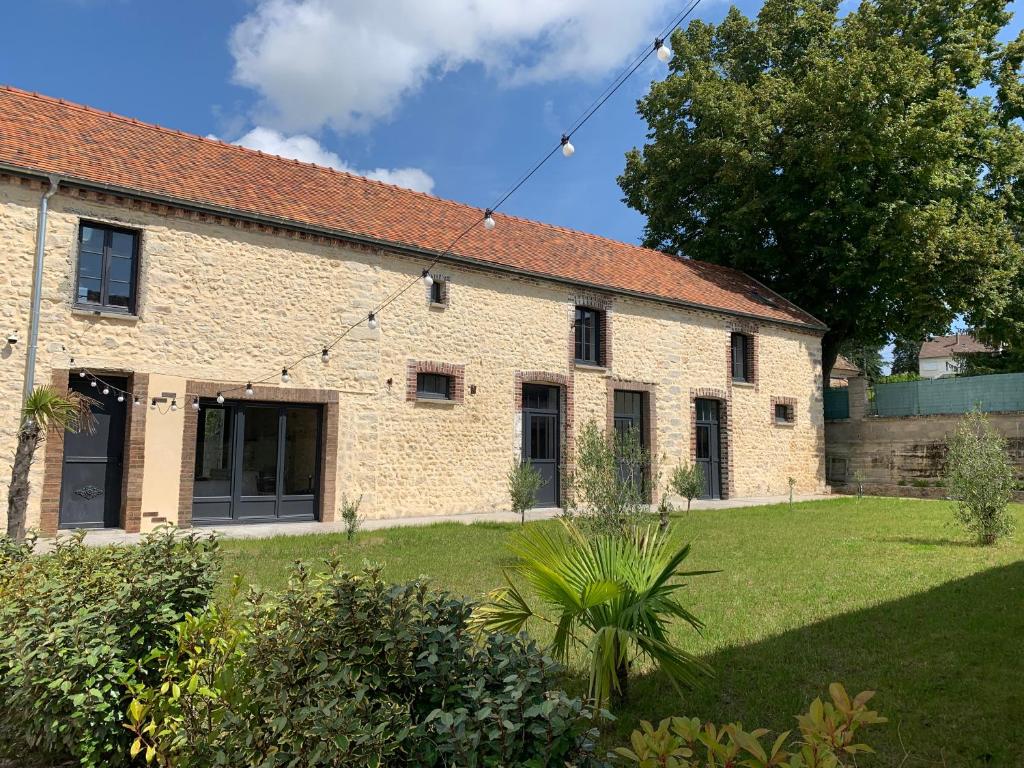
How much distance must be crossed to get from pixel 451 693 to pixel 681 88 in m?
23.6

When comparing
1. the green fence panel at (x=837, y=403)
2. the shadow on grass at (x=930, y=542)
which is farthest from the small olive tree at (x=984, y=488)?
the green fence panel at (x=837, y=403)

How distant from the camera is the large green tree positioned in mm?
18000

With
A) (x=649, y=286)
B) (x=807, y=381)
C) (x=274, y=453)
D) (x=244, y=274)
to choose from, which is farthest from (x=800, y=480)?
(x=244, y=274)

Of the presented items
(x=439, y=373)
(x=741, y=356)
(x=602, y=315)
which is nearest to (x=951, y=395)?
(x=741, y=356)

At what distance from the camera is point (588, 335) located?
16469mm

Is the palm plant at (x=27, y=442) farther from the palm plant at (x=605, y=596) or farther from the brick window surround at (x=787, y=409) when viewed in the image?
the brick window surround at (x=787, y=409)

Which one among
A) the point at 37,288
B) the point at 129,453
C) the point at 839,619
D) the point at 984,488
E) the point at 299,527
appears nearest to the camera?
the point at 839,619

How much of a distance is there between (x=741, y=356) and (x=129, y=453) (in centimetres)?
1594

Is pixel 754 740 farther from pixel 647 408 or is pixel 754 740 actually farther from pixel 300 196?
pixel 647 408

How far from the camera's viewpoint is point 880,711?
3.76 metres

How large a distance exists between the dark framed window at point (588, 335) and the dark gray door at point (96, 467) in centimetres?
983

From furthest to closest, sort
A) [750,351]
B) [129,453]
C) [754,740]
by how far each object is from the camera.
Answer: [750,351] < [129,453] < [754,740]

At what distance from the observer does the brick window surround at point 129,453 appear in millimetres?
9922

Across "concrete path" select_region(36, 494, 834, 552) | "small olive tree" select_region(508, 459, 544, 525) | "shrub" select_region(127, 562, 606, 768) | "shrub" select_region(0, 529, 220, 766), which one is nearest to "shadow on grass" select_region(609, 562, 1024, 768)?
"shrub" select_region(127, 562, 606, 768)
